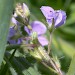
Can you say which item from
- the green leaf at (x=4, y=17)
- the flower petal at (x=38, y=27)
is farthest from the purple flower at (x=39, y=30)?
the green leaf at (x=4, y=17)

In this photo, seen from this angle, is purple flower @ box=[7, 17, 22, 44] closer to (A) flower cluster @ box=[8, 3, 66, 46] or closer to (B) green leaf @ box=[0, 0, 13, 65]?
(A) flower cluster @ box=[8, 3, 66, 46]

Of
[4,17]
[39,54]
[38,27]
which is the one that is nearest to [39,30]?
[38,27]

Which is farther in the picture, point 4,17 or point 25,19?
point 25,19

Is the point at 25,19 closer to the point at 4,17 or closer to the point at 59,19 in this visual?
the point at 59,19

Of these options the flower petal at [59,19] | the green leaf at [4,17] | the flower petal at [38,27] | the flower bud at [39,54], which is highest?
the green leaf at [4,17]

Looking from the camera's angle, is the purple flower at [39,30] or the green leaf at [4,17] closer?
the green leaf at [4,17]

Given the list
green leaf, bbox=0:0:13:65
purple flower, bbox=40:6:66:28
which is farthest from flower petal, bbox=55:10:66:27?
green leaf, bbox=0:0:13:65

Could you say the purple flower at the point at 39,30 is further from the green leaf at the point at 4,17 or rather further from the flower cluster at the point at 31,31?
the green leaf at the point at 4,17

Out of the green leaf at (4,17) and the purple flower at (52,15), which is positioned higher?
the green leaf at (4,17)

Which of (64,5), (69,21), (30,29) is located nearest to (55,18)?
(30,29)

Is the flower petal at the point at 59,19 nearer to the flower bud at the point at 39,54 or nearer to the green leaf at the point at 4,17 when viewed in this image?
the flower bud at the point at 39,54

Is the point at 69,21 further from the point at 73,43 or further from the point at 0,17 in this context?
the point at 0,17

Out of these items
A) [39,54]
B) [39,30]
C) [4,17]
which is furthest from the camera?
[39,30]
